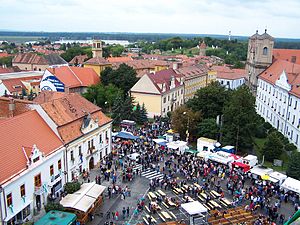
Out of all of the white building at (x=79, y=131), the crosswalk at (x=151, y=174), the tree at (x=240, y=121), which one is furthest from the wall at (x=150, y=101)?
the crosswalk at (x=151, y=174)

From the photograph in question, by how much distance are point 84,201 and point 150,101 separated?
36338 millimetres

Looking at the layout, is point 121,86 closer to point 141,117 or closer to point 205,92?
point 141,117

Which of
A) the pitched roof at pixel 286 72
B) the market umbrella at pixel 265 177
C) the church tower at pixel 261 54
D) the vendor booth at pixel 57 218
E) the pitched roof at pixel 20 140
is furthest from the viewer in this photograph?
the church tower at pixel 261 54

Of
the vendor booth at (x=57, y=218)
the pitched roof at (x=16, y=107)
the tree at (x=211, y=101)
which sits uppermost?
the pitched roof at (x=16, y=107)

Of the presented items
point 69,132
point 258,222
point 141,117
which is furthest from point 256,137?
point 69,132

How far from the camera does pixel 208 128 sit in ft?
151

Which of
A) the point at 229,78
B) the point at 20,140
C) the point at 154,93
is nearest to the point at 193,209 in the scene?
the point at 20,140

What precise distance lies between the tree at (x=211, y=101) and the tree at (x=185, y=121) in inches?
117

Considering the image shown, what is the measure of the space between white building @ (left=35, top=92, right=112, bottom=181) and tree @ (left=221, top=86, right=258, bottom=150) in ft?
50.8

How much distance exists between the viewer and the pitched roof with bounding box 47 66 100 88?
6700 centimetres

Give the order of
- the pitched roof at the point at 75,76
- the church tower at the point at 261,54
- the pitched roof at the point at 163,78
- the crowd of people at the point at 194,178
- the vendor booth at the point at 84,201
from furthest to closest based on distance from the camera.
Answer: the church tower at the point at 261,54
the pitched roof at the point at 75,76
the pitched roof at the point at 163,78
the crowd of people at the point at 194,178
the vendor booth at the point at 84,201

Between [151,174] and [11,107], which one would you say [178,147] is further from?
[11,107]

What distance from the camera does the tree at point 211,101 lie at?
166 feet

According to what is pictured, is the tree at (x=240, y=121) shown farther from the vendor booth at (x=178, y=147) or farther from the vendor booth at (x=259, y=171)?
the vendor booth at (x=259, y=171)
